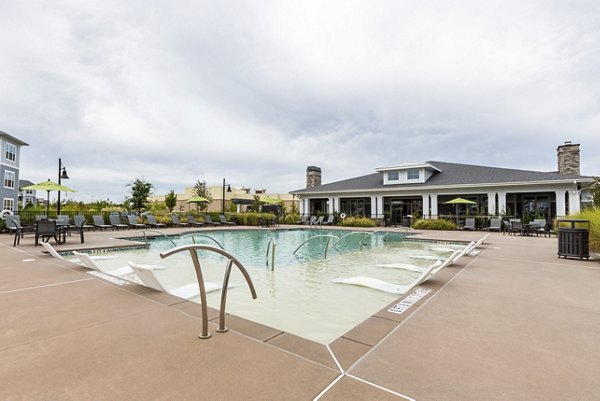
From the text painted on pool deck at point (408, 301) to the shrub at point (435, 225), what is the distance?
16.2 m

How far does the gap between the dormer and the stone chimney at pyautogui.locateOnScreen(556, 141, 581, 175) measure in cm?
773

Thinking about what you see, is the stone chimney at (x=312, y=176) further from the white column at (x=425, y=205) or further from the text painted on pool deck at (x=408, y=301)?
→ the text painted on pool deck at (x=408, y=301)

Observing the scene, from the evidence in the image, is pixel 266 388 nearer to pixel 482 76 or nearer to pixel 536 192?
pixel 482 76

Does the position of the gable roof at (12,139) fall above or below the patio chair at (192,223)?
above

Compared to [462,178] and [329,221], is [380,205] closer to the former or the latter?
[329,221]

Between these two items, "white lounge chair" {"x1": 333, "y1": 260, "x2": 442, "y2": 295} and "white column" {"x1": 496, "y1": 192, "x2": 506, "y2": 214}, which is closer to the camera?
"white lounge chair" {"x1": 333, "y1": 260, "x2": 442, "y2": 295}

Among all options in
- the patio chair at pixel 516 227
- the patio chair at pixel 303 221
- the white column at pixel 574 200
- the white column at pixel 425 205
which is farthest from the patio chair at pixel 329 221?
the white column at pixel 574 200

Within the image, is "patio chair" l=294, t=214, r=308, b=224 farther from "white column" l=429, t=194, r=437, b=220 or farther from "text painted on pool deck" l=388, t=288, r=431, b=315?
"text painted on pool deck" l=388, t=288, r=431, b=315

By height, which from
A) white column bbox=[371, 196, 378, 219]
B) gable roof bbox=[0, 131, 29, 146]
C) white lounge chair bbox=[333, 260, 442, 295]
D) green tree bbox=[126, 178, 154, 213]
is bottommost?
white lounge chair bbox=[333, 260, 442, 295]

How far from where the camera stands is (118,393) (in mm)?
1742

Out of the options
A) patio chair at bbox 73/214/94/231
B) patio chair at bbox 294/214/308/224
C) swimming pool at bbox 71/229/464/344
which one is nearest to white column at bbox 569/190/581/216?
swimming pool at bbox 71/229/464/344

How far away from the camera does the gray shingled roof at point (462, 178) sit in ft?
62.6

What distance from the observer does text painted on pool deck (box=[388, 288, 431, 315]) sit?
132 inches


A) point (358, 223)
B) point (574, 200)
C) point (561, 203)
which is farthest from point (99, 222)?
point (574, 200)
